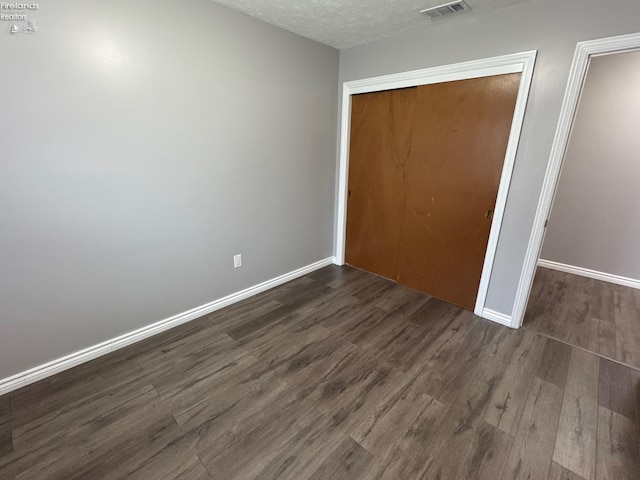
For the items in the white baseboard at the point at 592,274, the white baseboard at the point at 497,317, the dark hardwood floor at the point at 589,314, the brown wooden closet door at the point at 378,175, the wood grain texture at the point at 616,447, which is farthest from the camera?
the white baseboard at the point at 592,274

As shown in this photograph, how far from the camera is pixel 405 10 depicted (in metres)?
2.08

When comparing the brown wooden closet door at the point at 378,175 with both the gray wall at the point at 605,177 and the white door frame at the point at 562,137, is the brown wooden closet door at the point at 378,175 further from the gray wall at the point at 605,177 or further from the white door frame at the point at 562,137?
the gray wall at the point at 605,177

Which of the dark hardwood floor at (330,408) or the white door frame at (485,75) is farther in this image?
the white door frame at (485,75)

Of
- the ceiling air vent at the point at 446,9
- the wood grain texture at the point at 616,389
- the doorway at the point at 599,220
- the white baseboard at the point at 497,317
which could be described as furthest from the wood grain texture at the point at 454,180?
the wood grain texture at the point at 616,389

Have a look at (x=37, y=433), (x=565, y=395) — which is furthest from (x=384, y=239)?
(x=37, y=433)

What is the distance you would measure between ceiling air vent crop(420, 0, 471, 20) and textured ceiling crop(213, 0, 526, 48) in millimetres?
38

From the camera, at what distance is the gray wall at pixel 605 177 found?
114 inches

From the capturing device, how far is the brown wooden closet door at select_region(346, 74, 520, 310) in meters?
2.28

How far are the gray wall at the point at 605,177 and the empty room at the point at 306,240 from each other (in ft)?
0.08

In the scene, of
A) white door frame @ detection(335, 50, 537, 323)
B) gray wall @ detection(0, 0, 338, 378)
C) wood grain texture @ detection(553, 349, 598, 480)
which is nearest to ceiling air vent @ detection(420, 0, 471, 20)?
white door frame @ detection(335, 50, 537, 323)

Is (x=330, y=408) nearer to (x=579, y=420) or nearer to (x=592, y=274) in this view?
(x=579, y=420)

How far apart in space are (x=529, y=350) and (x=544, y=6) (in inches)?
94.7

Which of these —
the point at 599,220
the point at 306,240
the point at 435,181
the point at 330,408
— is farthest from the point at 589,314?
the point at 306,240

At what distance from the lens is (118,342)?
2041 millimetres
